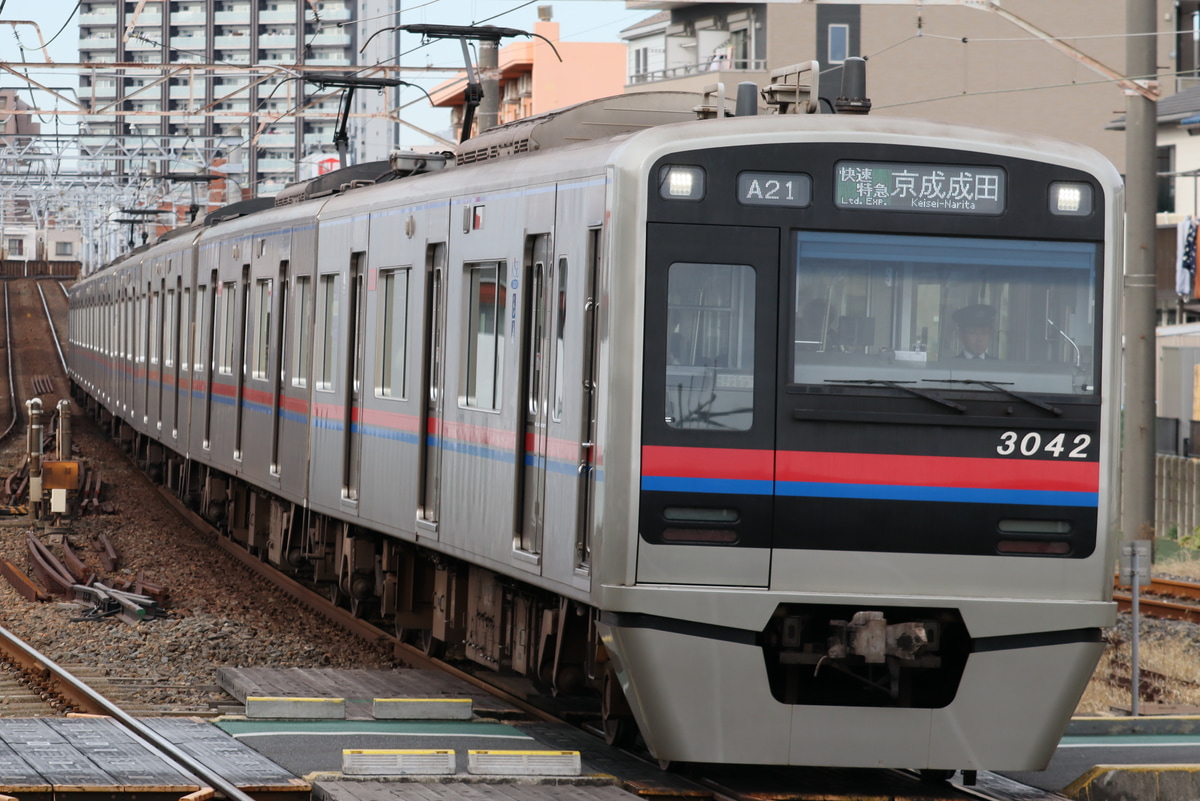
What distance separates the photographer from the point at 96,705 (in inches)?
357

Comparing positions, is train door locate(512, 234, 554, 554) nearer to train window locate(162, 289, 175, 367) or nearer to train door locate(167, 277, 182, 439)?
train door locate(167, 277, 182, 439)

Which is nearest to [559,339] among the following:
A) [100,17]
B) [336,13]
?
[336,13]

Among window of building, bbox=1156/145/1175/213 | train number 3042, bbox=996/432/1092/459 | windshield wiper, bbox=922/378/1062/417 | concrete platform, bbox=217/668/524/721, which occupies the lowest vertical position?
concrete platform, bbox=217/668/524/721

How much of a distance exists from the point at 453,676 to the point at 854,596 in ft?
12.7

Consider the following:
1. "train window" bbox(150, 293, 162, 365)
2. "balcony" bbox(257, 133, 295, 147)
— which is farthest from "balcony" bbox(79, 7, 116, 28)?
"train window" bbox(150, 293, 162, 365)

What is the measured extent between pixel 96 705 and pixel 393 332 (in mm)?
2676

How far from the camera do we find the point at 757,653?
6680mm

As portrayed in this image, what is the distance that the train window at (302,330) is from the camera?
12.6 m

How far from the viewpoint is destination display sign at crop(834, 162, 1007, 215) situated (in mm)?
6836

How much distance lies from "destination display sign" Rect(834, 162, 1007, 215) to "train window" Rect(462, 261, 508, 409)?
2.02 meters

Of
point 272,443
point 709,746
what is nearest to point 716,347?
point 709,746

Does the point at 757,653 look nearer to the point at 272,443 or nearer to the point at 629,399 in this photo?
the point at 629,399

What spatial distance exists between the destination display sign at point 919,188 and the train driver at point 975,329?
1.29 feet

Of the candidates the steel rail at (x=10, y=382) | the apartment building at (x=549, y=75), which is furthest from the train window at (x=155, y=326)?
the apartment building at (x=549, y=75)
